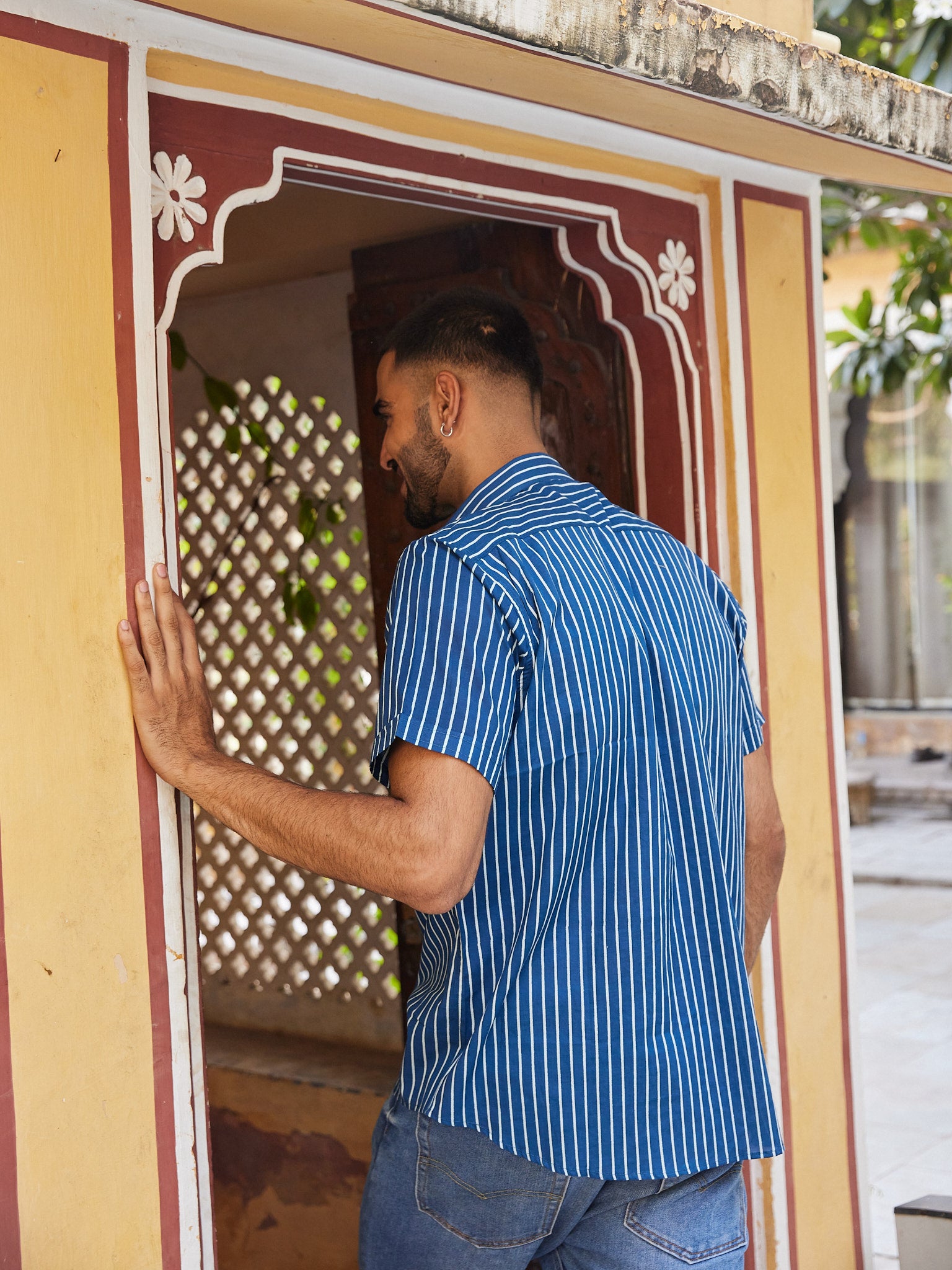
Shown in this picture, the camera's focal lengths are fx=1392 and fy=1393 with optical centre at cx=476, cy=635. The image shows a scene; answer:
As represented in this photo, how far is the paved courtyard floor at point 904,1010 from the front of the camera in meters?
4.36

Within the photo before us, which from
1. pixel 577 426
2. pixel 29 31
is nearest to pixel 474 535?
pixel 29 31

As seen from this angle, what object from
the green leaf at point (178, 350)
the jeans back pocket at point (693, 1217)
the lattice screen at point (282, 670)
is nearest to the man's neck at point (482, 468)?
the jeans back pocket at point (693, 1217)

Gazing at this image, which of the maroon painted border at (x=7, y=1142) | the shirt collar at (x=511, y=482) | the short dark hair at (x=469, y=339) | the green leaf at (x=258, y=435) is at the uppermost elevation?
the green leaf at (x=258, y=435)

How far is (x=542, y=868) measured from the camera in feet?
5.61

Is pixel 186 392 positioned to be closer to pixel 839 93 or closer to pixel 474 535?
pixel 839 93

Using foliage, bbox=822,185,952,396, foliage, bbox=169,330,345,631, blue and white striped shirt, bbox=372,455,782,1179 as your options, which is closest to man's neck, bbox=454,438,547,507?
blue and white striped shirt, bbox=372,455,782,1179

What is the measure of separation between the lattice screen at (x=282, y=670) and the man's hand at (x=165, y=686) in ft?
5.78

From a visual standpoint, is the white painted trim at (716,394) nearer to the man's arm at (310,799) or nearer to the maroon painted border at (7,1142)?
the man's arm at (310,799)

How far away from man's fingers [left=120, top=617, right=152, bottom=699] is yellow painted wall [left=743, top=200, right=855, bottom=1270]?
4.97 ft

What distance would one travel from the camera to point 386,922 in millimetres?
3703

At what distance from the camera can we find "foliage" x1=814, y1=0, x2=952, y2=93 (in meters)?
4.19

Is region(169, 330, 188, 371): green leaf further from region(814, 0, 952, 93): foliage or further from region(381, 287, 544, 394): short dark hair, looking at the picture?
region(814, 0, 952, 93): foliage

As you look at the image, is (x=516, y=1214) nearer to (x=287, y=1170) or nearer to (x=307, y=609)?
(x=287, y=1170)

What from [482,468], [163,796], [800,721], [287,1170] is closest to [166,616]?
[163,796]
